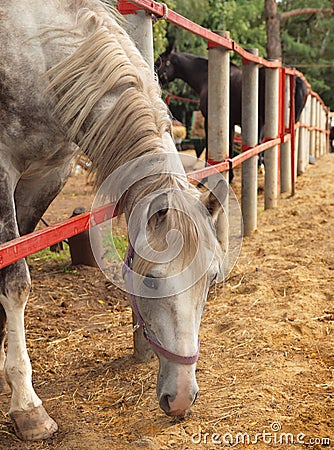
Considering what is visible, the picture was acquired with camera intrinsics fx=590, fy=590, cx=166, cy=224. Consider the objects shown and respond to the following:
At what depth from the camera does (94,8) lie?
2387 millimetres

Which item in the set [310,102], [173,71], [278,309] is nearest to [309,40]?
[310,102]

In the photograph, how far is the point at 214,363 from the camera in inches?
106

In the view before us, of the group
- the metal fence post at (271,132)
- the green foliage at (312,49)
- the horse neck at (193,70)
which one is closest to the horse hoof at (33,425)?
the metal fence post at (271,132)

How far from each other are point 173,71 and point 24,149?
732cm

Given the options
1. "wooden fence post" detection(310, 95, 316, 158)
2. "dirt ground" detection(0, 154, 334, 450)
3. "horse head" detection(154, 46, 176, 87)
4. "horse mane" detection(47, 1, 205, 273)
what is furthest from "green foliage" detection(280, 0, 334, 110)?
"horse mane" detection(47, 1, 205, 273)

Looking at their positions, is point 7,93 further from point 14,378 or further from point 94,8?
point 14,378

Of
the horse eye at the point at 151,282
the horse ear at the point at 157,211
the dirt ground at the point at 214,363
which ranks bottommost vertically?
the dirt ground at the point at 214,363

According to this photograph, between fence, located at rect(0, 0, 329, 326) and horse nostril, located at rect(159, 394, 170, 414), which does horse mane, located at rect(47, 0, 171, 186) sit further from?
horse nostril, located at rect(159, 394, 170, 414)

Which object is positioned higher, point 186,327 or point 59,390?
point 186,327

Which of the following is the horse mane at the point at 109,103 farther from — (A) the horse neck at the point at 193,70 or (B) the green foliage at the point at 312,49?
(B) the green foliage at the point at 312,49

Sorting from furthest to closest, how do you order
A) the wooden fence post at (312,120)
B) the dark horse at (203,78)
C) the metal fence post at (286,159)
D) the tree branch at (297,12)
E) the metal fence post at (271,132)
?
the tree branch at (297,12) < the wooden fence post at (312,120) < the dark horse at (203,78) < the metal fence post at (286,159) < the metal fence post at (271,132)

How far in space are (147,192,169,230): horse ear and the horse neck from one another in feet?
24.4

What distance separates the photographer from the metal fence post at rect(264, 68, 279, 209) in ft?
20.2

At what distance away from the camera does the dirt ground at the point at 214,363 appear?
2104 mm
